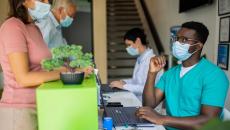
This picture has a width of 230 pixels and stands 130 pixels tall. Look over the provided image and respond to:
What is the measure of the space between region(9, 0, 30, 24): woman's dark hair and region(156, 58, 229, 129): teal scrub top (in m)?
0.93

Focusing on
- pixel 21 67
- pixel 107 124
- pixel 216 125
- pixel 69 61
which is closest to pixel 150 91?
pixel 107 124

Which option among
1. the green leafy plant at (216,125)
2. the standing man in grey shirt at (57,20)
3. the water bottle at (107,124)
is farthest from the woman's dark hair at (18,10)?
the standing man in grey shirt at (57,20)

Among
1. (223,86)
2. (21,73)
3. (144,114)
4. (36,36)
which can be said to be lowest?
(144,114)

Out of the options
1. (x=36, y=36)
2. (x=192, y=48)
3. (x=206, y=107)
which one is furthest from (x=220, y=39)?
(x=36, y=36)

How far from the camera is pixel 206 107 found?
151cm

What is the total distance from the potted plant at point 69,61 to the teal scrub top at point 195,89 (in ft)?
2.27

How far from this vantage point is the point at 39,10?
1.34 m

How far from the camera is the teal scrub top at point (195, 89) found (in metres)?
1.52

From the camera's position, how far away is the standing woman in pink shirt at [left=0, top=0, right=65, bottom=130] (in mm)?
1141

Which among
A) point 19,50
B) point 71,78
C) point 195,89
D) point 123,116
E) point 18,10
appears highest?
point 18,10

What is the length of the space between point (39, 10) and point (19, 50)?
11.1 inches

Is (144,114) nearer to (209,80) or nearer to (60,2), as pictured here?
(209,80)

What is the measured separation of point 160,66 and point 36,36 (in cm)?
84

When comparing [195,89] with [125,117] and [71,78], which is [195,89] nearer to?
[125,117]
